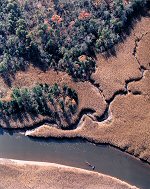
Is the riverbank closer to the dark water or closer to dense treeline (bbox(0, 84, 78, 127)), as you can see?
the dark water

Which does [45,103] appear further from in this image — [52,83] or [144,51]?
[144,51]

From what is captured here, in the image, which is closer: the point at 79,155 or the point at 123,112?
the point at 79,155

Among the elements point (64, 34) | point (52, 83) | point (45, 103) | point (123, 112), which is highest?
point (64, 34)

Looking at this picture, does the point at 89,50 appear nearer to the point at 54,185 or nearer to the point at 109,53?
the point at 109,53

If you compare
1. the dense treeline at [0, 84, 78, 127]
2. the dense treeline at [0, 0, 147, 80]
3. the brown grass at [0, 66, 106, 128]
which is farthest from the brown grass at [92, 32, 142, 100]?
the dense treeline at [0, 84, 78, 127]

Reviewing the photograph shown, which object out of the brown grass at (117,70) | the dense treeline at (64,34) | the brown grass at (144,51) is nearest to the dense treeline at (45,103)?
the dense treeline at (64,34)

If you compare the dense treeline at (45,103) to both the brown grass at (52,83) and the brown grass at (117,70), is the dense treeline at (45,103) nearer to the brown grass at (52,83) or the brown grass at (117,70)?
the brown grass at (52,83)

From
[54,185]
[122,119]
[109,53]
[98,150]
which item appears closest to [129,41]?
[109,53]

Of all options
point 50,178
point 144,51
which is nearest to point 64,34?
point 144,51
